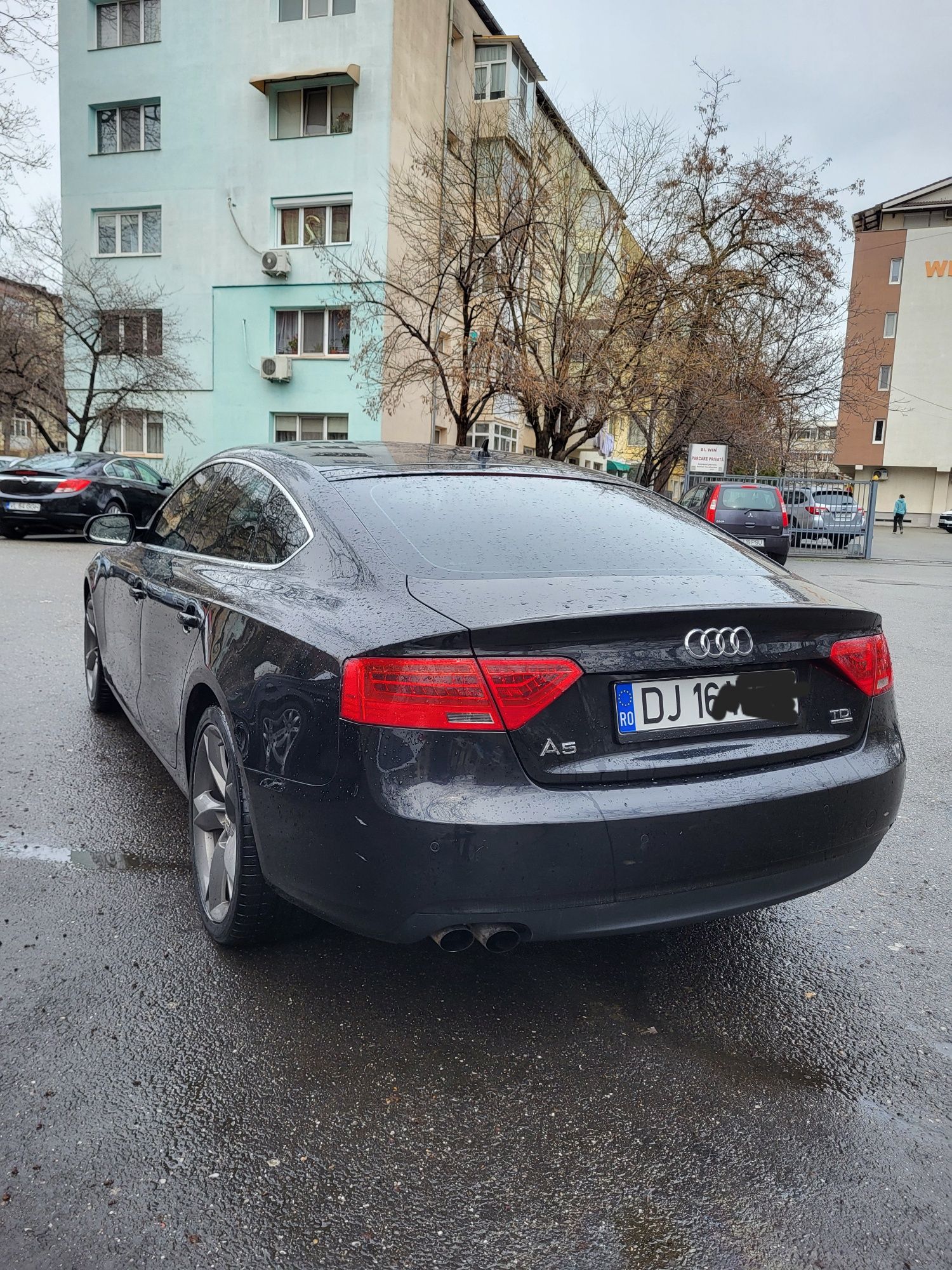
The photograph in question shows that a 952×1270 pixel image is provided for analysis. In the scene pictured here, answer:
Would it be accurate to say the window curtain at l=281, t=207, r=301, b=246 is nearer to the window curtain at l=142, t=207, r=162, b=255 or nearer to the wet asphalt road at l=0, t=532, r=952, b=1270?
the window curtain at l=142, t=207, r=162, b=255

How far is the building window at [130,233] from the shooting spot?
96.7 ft

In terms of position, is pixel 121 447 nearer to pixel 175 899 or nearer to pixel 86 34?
pixel 86 34

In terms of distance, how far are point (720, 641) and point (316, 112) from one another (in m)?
29.5

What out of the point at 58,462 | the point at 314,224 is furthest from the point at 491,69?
the point at 58,462

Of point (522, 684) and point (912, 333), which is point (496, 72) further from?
point (522, 684)

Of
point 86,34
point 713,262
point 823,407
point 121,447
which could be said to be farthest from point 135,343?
point 823,407

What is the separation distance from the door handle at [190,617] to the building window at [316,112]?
2760 centimetres

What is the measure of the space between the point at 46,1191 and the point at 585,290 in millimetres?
22010

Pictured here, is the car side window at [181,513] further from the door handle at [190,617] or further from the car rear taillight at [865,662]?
the car rear taillight at [865,662]

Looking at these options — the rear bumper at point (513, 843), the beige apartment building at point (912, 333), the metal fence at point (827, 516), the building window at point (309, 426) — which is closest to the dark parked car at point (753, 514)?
the metal fence at point (827, 516)

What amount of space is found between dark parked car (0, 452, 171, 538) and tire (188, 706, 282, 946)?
14.2 metres

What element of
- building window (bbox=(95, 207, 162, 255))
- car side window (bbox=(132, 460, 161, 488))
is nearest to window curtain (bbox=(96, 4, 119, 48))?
building window (bbox=(95, 207, 162, 255))

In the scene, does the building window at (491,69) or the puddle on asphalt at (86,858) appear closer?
the puddle on asphalt at (86,858)

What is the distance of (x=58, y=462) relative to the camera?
16625 millimetres
